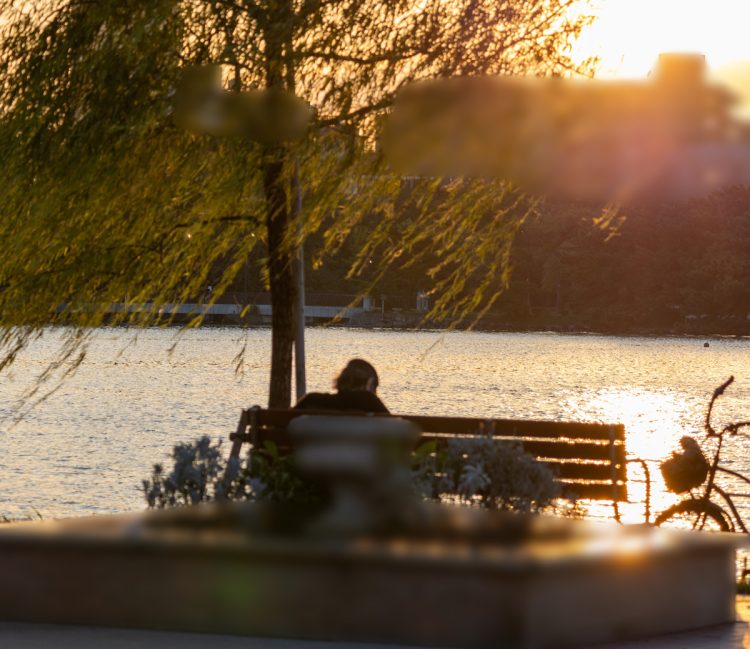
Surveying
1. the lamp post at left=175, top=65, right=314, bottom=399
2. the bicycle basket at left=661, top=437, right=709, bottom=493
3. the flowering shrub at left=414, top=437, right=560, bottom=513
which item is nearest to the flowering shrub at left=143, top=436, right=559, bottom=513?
the flowering shrub at left=414, top=437, right=560, bottom=513

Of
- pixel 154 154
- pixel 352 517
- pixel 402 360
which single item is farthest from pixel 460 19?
pixel 402 360

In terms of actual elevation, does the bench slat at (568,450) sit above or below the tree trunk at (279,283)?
below

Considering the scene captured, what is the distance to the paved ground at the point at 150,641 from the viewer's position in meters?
6.82

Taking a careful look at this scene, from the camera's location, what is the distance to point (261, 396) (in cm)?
7181

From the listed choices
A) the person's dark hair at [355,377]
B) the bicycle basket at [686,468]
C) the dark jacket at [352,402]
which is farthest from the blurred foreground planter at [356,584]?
the bicycle basket at [686,468]

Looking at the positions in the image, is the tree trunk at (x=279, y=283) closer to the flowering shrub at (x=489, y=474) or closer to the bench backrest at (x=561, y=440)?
the bench backrest at (x=561, y=440)

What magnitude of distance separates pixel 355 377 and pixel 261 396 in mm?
62451

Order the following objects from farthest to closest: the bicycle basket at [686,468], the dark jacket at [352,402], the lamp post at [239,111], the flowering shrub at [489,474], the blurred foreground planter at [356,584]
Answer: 1. the bicycle basket at [686,468]
2. the lamp post at [239,111]
3. the dark jacket at [352,402]
4. the flowering shrub at [489,474]
5. the blurred foreground planter at [356,584]

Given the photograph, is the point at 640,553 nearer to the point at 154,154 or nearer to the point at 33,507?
the point at 154,154

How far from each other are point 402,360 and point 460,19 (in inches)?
4211

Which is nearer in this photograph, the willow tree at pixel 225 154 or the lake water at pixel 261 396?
the willow tree at pixel 225 154

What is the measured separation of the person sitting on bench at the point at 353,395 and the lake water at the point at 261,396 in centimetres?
227

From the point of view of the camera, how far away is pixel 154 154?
1154cm

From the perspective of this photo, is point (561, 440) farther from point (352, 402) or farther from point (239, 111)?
point (239, 111)
